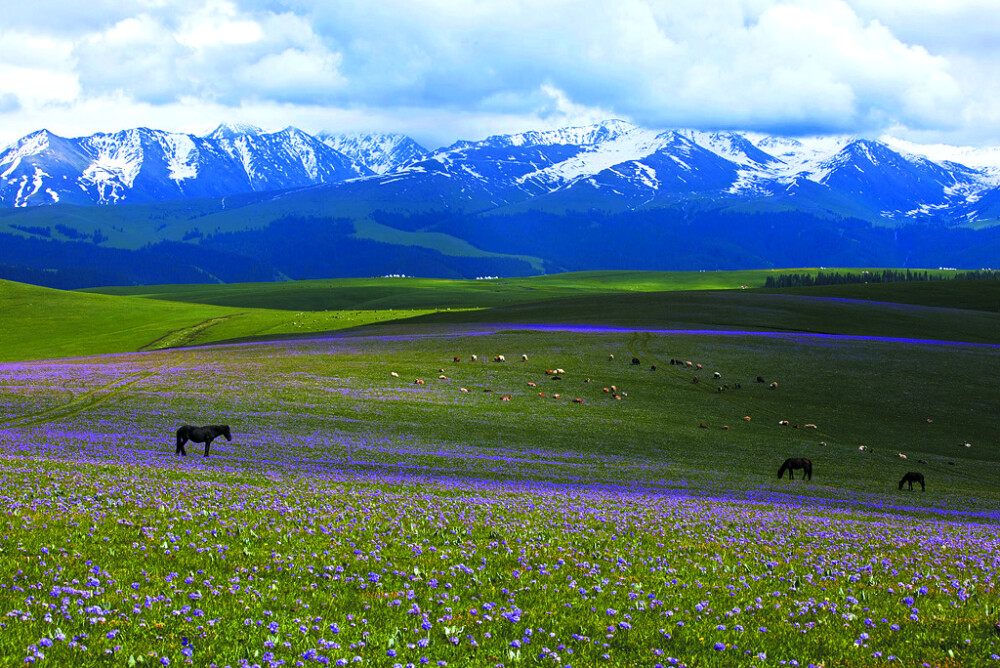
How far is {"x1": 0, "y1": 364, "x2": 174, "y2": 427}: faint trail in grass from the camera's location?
4856 centimetres

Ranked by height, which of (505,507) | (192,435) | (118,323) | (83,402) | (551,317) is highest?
(551,317)

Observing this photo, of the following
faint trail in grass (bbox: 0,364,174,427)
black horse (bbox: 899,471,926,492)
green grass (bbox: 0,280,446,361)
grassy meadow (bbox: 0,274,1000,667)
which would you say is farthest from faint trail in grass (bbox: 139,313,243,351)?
black horse (bbox: 899,471,926,492)

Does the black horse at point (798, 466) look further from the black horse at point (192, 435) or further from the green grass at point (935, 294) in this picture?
the green grass at point (935, 294)

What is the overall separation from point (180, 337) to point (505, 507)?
129 meters

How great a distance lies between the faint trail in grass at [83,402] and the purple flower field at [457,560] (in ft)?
10.5

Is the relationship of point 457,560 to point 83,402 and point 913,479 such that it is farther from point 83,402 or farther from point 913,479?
point 83,402

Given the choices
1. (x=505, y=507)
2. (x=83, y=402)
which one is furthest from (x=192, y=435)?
(x=83, y=402)

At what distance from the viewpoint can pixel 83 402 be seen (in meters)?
55.7

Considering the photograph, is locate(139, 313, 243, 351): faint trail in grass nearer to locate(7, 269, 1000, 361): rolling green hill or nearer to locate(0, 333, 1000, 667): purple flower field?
locate(7, 269, 1000, 361): rolling green hill

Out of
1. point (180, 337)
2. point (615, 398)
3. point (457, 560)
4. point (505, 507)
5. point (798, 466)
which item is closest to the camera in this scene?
point (457, 560)

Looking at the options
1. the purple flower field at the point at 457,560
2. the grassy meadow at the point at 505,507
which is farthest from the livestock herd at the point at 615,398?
the purple flower field at the point at 457,560

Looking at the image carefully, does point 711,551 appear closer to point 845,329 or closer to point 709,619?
point 709,619

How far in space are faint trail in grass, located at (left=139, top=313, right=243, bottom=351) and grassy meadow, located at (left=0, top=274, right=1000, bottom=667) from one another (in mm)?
50719

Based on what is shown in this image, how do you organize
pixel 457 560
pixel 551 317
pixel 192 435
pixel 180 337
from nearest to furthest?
pixel 457 560, pixel 192 435, pixel 551 317, pixel 180 337
